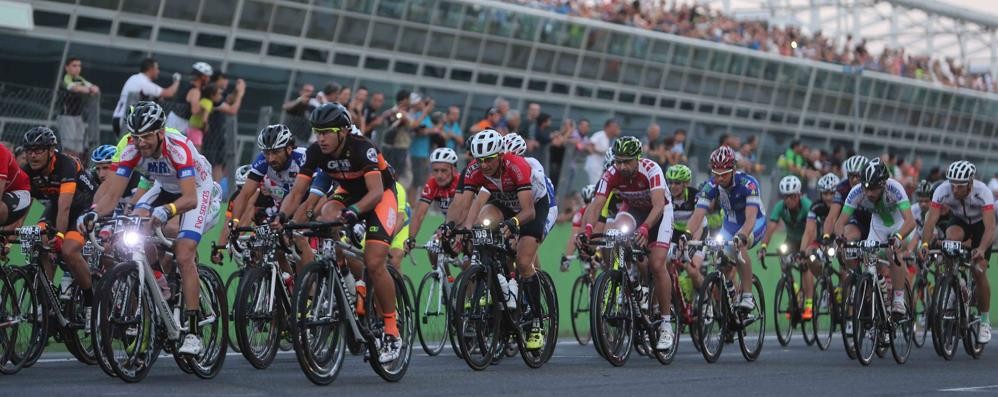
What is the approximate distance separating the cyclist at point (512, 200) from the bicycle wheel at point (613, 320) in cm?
45

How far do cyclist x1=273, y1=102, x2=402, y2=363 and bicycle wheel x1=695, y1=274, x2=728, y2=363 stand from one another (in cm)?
371

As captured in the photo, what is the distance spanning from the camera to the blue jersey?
15.4m

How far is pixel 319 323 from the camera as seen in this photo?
9.88 m

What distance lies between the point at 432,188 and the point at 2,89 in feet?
13.1

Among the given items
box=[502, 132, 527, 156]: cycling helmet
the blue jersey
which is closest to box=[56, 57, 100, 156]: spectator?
box=[502, 132, 527, 156]: cycling helmet

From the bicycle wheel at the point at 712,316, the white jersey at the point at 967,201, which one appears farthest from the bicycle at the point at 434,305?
the white jersey at the point at 967,201

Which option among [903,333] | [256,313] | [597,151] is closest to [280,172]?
[256,313]

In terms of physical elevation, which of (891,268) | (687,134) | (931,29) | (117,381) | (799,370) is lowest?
(117,381)

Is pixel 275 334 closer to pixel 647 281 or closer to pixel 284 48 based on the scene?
pixel 647 281

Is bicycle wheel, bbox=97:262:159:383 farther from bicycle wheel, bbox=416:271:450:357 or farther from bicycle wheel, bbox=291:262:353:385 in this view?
bicycle wheel, bbox=416:271:450:357

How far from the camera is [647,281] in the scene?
13422 mm

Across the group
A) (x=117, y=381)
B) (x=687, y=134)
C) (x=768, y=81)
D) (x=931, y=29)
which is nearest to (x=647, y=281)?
(x=117, y=381)

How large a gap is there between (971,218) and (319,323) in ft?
26.3

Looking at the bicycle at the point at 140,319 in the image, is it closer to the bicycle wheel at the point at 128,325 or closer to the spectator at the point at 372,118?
the bicycle wheel at the point at 128,325
